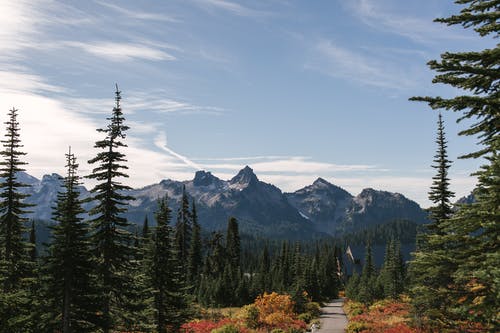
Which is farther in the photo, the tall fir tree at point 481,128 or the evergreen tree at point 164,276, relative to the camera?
the evergreen tree at point 164,276

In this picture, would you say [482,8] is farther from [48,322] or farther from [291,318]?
[291,318]

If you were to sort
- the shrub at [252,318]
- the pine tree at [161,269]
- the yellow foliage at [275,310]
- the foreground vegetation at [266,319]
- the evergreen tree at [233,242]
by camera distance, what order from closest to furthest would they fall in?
the pine tree at [161,269], the foreground vegetation at [266,319], the shrub at [252,318], the yellow foliage at [275,310], the evergreen tree at [233,242]

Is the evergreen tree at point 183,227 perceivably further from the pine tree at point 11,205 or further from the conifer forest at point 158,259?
the pine tree at point 11,205

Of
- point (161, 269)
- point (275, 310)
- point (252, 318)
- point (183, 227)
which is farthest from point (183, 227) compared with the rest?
point (161, 269)

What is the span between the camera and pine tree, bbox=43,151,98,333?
20.0 meters

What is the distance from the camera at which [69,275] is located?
20031mm

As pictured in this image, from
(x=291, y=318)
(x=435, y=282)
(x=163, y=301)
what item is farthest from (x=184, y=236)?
(x=435, y=282)

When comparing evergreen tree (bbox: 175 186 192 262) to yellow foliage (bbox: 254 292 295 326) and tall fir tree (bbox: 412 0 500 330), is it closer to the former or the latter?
yellow foliage (bbox: 254 292 295 326)

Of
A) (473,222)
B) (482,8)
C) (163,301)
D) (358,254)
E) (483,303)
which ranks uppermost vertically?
(482,8)

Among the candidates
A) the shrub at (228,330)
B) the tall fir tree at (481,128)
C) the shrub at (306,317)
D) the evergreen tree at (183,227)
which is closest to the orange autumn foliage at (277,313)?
the shrub at (306,317)

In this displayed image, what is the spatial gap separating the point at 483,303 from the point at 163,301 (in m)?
22.7

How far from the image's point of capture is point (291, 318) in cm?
4353

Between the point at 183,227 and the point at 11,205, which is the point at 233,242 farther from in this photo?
the point at 11,205

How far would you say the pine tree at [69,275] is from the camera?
1995 centimetres
